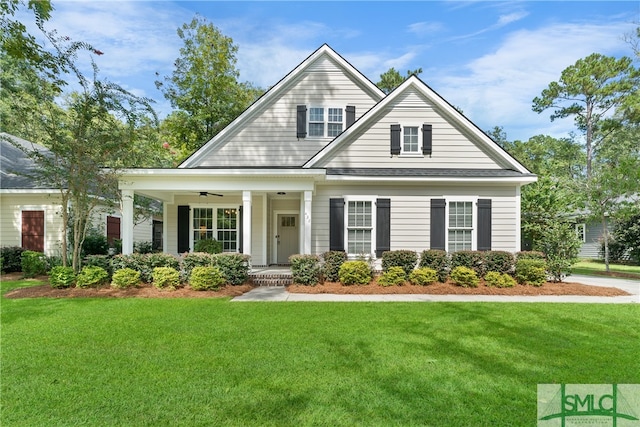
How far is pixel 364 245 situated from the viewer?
11.2m

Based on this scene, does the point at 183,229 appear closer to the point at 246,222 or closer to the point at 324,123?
the point at 246,222

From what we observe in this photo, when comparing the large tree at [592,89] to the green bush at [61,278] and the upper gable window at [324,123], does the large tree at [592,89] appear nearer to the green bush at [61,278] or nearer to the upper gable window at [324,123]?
the upper gable window at [324,123]

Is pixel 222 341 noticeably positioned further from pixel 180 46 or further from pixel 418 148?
pixel 180 46

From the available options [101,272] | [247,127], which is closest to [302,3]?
[247,127]

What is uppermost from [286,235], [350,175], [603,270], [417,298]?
[350,175]

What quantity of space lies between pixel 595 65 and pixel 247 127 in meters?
24.9

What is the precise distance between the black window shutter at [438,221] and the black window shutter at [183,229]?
8.78 m

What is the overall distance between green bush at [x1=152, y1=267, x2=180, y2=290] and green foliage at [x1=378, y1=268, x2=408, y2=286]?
5531 mm

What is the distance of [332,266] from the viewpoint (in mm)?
10094

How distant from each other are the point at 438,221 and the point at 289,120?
21.4 ft

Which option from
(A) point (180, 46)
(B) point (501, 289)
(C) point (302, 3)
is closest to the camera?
(C) point (302, 3)

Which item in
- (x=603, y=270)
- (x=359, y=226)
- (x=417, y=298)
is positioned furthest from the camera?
(x=603, y=270)

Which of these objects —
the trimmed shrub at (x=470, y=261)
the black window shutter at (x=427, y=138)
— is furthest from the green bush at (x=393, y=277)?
the black window shutter at (x=427, y=138)

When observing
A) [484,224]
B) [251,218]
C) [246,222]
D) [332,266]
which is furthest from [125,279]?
[484,224]
